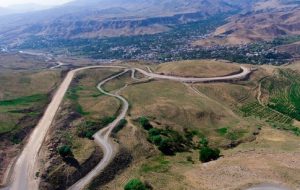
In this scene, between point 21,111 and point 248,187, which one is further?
point 21,111

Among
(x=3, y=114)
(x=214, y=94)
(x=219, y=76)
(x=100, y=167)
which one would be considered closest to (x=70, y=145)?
(x=100, y=167)

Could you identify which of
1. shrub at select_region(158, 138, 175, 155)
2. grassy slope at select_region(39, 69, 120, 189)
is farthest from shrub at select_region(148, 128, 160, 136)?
grassy slope at select_region(39, 69, 120, 189)

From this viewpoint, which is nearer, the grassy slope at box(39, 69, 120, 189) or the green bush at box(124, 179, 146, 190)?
the green bush at box(124, 179, 146, 190)

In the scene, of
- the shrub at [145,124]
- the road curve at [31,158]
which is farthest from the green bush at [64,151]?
the shrub at [145,124]

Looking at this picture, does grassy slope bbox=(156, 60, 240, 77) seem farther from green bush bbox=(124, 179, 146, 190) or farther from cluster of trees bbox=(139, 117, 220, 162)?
green bush bbox=(124, 179, 146, 190)

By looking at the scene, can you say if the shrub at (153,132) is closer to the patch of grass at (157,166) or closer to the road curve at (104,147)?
the road curve at (104,147)

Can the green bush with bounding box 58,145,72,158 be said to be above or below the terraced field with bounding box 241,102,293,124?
above

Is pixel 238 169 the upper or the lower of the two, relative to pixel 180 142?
upper

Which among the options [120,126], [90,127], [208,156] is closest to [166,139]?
[208,156]

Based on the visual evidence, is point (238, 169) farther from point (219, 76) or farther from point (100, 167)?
point (219, 76)
